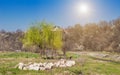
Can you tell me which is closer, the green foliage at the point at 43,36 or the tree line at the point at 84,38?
the green foliage at the point at 43,36

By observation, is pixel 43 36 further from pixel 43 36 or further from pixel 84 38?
pixel 84 38

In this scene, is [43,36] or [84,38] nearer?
[43,36]

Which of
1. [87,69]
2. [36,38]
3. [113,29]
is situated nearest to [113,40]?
[113,29]

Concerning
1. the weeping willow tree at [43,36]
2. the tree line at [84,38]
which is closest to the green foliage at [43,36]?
the weeping willow tree at [43,36]

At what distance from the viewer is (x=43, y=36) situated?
144 ft

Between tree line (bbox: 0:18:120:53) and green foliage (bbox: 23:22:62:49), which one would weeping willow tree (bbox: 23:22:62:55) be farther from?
tree line (bbox: 0:18:120:53)

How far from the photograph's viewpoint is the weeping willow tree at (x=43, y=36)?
43812mm

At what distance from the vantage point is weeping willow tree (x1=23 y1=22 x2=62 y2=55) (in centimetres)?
4381

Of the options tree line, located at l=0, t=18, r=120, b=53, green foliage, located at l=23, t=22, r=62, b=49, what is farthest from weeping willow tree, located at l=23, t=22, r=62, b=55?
tree line, located at l=0, t=18, r=120, b=53

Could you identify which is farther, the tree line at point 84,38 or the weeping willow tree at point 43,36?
the tree line at point 84,38

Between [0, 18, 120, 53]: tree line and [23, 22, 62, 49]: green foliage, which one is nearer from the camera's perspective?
[23, 22, 62, 49]: green foliage

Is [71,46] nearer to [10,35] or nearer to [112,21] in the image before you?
[112,21]

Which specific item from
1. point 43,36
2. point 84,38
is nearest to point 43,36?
point 43,36

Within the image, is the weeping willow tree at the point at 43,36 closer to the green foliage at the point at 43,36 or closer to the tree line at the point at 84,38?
the green foliage at the point at 43,36
